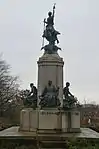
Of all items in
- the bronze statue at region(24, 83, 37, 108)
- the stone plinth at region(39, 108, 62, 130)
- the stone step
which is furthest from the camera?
the bronze statue at region(24, 83, 37, 108)

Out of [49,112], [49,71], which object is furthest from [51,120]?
[49,71]

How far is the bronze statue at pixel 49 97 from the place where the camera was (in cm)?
1769

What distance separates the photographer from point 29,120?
1756 centimetres

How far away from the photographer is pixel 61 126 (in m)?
17.0

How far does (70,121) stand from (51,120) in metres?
1.01

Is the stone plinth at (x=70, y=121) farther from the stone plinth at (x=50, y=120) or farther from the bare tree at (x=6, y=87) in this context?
the bare tree at (x=6, y=87)

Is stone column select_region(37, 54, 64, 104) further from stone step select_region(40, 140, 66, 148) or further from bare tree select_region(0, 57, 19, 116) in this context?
bare tree select_region(0, 57, 19, 116)

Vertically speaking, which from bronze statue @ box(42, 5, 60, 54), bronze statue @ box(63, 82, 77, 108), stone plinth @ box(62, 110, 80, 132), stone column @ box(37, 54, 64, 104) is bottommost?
stone plinth @ box(62, 110, 80, 132)

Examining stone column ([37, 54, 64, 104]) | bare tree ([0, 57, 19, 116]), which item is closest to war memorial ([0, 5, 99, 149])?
stone column ([37, 54, 64, 104])

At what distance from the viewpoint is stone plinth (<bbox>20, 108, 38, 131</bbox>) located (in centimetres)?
1723

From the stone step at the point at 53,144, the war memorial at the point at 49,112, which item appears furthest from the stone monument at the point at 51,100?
the stone step at the point at 53,144

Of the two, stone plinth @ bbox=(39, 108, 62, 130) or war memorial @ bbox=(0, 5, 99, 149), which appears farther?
stone plinth @ bbox=(39, 108, 62, 130)

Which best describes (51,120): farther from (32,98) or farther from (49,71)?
(49,71)

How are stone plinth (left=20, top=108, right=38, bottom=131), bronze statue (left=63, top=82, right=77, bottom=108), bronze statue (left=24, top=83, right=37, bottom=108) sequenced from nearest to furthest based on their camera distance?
stone plinth (left=20, top=108, right=38, bottom=131), bronze statue (left=63, top=82, right=77, bottom=108), bronze statue (left=24, top=83, right=37, bottom=108)
